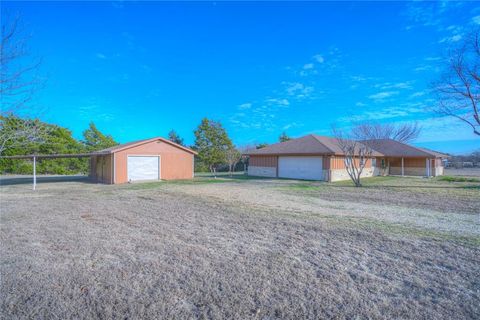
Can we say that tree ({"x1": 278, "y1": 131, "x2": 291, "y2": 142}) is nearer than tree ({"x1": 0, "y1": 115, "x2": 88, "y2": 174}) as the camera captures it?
No

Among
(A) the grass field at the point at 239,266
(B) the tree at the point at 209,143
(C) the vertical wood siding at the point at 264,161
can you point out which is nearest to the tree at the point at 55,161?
(B) the tree at the point at 209,143

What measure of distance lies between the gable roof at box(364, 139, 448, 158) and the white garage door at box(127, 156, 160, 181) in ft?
62.3

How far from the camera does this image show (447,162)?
4259 centimetres

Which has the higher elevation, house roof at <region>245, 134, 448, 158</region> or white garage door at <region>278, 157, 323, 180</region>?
house roof at <region>245, 134, 448, 158</region>

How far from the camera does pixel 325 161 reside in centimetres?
1945

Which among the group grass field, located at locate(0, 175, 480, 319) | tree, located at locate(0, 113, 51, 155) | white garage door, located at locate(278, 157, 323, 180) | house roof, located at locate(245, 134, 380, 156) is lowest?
grass field, located at locate(0, 175, 480, 319)

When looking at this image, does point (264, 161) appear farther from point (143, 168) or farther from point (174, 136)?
point (174, 136)

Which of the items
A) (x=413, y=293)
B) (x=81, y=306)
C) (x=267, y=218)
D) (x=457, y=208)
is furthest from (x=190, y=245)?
→ (x=457, y=208)

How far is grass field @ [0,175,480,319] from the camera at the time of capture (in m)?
2.72

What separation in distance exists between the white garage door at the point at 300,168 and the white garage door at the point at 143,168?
10575 millimetres

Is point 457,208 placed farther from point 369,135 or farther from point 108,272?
point 369,135

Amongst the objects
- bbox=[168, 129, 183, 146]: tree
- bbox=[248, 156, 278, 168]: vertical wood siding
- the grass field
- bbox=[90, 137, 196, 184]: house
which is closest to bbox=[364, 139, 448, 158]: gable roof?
bbox=[248, 156, 278, 168]: vertical wood siding

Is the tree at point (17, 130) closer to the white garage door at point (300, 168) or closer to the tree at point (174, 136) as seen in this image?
the white garage door at point (300, 168)

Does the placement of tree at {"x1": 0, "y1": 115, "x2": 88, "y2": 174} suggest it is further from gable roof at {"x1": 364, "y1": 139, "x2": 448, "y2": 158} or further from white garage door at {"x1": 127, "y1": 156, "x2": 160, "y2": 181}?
gable roof at {"x1": 364, "y1": 139, "x2": 448, "y2": 158}
